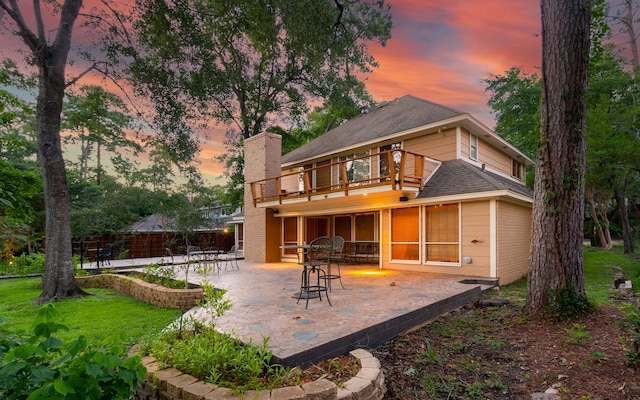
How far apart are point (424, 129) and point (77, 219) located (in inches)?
777

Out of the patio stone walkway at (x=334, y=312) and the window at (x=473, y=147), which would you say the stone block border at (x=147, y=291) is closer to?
the patio stone walkway at (x=334, y=312)

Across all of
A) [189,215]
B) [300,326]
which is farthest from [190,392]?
[189,215]

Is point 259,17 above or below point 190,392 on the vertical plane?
above

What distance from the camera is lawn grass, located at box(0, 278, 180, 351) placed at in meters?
4.80

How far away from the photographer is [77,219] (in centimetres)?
1855

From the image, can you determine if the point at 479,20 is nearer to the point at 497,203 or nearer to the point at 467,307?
the point at 497,203

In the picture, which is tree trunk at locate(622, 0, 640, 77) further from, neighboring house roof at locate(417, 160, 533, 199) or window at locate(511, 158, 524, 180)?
neighboring house roof at locate(417, 160, 533, 199)

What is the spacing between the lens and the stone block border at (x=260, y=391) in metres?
2.49

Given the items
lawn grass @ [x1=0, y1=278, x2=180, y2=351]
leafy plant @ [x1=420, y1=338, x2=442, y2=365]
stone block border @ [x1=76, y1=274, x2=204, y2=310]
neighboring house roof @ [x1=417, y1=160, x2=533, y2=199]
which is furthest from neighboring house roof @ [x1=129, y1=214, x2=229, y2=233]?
leafy plant @ [x1=420, y1=338, x2=442, y2=365]

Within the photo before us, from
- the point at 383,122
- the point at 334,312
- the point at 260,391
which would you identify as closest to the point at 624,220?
the point at 383,122

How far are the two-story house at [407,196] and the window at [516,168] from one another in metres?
0.10

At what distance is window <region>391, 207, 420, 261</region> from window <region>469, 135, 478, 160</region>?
3.21 metres

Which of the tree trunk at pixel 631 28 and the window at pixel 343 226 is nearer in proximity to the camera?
the window at pixel 343 226

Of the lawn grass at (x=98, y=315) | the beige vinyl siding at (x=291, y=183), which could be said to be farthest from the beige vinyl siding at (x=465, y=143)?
the lawn grass at (x=98, y=315)
